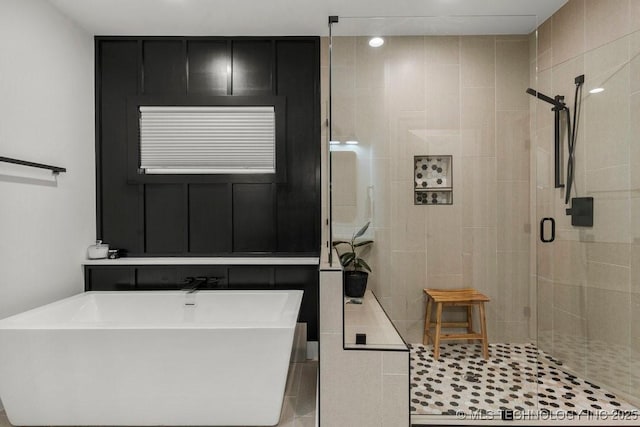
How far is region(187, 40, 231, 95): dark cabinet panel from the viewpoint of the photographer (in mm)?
2934

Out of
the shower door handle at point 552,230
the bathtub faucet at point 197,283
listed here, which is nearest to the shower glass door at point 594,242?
the shower door handle at point 552,230

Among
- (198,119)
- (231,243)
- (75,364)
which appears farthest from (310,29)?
(75,364)

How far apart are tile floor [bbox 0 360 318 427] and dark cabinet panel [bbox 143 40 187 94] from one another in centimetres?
239

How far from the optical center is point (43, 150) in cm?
243

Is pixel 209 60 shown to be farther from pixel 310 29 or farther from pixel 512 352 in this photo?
pixel 512 352

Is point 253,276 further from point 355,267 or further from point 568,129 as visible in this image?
point 568,129

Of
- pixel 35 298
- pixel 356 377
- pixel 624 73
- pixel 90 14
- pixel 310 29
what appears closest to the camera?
pixel 356 377

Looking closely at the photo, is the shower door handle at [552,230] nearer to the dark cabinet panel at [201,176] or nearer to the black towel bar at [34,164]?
the dark cabinet panel at [201,176]

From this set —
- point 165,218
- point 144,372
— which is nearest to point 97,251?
point 165,218

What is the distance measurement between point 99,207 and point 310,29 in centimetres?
224

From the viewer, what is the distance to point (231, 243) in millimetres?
2973

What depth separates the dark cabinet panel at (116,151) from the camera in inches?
116

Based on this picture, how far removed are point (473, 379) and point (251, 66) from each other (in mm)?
2680

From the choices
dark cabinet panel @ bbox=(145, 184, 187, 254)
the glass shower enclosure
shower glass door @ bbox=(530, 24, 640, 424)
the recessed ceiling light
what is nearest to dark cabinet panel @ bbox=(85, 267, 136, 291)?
dark cabinet panel @ bbox=(145, 184, 187, 254)
